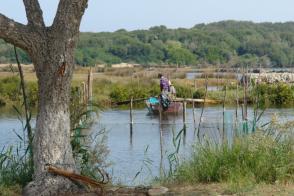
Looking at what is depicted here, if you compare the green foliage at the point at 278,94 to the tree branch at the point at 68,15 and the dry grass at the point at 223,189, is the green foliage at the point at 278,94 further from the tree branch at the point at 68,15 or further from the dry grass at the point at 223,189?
the tree branch at the point at 68,15

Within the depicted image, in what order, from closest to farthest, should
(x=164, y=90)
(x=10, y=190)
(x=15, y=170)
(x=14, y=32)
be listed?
(x=14, y=32) → (x=10, y=190) → (x=15, y=170) → (x=164, y=90)

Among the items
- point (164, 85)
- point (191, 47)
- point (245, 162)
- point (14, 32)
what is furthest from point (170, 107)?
point (191, 47)

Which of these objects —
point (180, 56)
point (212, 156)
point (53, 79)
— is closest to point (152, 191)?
point (212, 156)

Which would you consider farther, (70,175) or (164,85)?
(164,85)

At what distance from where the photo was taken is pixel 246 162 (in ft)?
25.6

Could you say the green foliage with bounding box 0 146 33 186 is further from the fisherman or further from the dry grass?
the fisherman

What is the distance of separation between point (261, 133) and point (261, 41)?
122082 millimetres

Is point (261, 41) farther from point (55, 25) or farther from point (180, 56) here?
point (55, 25)

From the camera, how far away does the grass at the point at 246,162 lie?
7.61 meters

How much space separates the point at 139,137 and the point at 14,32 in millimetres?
19414

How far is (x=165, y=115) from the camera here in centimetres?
3484

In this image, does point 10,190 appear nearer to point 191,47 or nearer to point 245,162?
point 245,162

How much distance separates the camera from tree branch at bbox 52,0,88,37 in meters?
7.00

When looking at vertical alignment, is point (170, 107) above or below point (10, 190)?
below
